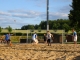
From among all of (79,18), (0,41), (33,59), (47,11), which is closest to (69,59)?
(33,59)

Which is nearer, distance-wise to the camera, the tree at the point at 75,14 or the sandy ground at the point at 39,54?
the sandy ground at the point at 39,54

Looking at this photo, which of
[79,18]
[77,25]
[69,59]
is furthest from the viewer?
[77,25]

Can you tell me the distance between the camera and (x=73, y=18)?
161 ft

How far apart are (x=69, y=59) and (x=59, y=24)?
395 ft

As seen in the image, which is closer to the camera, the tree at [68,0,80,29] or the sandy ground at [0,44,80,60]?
the sandy ground at [0,44,80,60]

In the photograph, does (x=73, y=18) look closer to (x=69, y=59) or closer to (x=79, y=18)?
(x=79, y=18)

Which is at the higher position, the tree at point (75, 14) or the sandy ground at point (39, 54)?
the tree at point (75, 14)

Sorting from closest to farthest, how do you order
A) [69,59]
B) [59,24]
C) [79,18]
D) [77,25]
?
[69,59], [79,18], [77,25], [59,24]

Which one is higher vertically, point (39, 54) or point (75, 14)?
point (75, 14)

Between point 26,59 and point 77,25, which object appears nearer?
point 26,59

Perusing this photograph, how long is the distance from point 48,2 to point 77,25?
44.3 ft

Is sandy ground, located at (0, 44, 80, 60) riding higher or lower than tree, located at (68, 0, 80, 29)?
lower

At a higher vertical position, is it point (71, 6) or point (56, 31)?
point (71, 6)

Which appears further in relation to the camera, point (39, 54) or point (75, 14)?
point (75, 14)
